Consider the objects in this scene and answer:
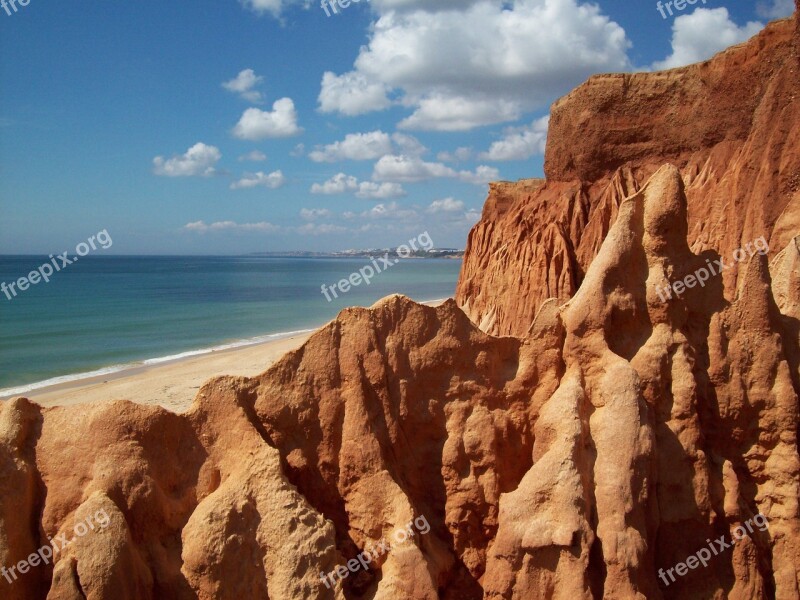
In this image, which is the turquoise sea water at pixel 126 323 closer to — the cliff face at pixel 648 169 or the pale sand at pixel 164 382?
the pale sand at pixel 164 382

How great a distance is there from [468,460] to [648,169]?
24.0 metres

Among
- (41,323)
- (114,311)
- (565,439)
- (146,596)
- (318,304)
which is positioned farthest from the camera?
(318,304)

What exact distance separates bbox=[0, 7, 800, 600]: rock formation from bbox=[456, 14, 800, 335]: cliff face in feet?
40.1

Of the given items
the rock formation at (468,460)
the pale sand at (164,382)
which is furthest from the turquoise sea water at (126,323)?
the rock formation at (468,460)

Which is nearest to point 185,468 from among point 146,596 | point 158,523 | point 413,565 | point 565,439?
point 158,523

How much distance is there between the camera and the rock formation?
574 cm

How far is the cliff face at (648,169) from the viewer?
65.8ft

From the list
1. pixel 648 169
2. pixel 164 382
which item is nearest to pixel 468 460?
pixel 648 169

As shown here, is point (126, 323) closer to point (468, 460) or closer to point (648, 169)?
point (648, 169)

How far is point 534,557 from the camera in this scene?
5961mm

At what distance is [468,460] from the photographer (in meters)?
6.77

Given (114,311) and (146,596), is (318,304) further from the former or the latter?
(146,596)

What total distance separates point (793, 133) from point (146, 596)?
836 inches

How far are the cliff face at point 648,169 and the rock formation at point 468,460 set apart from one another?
40.1 feet
